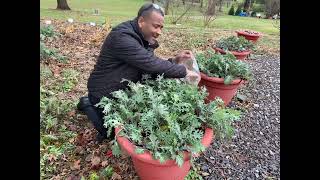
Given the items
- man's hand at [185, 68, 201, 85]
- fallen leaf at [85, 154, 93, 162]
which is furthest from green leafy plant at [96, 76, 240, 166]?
fallen leaf at [85, 154, 93, 162]

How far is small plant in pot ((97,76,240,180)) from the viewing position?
273 centimetres

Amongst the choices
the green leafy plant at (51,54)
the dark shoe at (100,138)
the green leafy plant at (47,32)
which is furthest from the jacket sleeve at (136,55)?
the green leafy plant at (47,32)

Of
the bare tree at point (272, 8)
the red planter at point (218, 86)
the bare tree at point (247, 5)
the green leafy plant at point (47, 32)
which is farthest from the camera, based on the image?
the bare tree at point (247, 5)

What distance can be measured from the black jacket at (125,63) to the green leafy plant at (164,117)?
0.10 m

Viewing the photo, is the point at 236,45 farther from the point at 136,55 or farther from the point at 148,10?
the point at 136,55

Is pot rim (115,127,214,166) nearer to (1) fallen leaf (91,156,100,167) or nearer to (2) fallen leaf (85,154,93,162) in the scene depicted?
(1) fallen leaf (91,156,100,167)

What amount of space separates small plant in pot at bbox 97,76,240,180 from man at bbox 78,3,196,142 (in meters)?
0.15

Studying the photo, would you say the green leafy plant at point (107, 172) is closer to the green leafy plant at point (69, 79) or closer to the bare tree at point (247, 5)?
the green leafy plant at point (69, 79)

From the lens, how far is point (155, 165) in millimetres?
2756

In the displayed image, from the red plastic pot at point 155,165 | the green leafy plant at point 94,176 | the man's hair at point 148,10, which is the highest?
the man's hair at point 148,10

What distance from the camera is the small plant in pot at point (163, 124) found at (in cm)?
273
